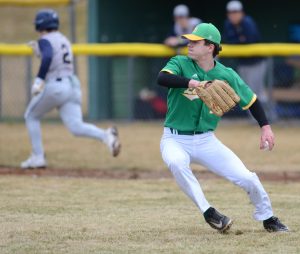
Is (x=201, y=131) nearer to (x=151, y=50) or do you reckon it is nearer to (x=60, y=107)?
(x=60, y=107)

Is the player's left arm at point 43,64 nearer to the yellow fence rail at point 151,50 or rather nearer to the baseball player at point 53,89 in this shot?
the baseball player at point 53,89

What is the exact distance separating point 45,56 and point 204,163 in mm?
3964

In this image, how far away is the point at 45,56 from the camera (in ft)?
35.0

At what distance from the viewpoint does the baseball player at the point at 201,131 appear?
7.04 meters

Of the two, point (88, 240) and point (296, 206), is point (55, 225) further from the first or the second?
point (296, 206)

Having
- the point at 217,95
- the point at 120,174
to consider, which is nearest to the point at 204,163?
the point at 217,95

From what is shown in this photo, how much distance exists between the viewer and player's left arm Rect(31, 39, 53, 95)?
10.7m

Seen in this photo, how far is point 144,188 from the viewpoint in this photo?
→ 9.98 meters

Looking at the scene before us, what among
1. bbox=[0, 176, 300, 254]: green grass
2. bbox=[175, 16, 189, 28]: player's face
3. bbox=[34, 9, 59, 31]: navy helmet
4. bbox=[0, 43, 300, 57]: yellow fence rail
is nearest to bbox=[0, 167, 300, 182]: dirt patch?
bbox=[0, 176, 300, 254]: green grass

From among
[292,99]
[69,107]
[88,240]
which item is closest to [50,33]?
[69,107]

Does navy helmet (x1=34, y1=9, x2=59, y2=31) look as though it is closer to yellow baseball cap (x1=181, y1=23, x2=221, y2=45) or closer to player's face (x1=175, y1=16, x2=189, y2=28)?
yellow baseball cap (x1=181, y1=23, x2=221, y2=45)

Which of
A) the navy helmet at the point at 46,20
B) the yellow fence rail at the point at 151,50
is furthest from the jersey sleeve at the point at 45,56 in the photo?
the yellow fence rail at the point at 151,50

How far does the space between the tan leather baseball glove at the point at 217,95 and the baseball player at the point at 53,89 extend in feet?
13.4

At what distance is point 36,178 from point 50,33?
1706mm
